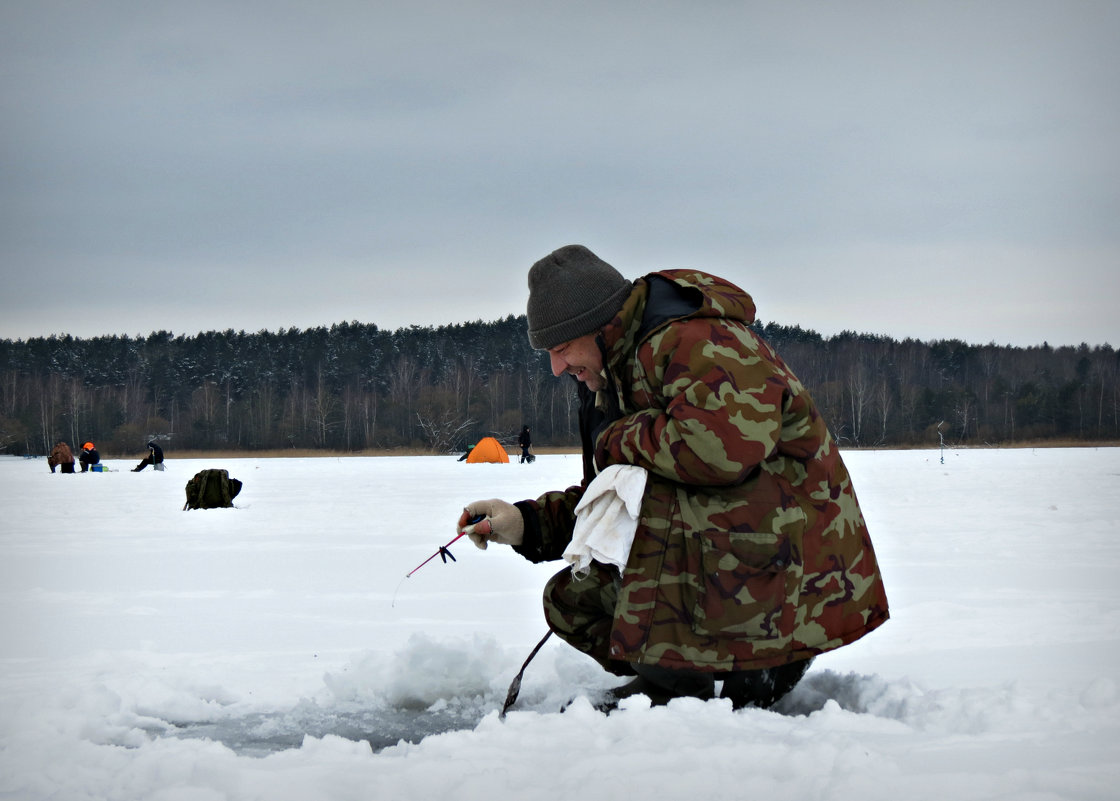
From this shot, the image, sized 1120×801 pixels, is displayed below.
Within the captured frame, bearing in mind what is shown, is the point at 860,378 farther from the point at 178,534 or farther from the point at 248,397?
the point at 178,534

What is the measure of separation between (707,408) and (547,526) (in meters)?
0.76

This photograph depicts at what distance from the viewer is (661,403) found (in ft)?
7.08

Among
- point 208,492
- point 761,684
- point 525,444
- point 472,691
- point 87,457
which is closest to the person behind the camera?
point 761,684

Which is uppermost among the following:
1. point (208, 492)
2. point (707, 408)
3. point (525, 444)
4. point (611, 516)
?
point (707, 408)

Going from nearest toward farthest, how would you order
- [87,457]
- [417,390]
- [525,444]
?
1. [87,457]
2. [525,444]
3. [417,390]

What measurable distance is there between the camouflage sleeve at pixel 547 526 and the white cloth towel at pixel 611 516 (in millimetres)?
349

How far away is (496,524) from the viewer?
2.48 m

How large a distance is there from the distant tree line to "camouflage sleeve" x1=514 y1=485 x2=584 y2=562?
47882 mm

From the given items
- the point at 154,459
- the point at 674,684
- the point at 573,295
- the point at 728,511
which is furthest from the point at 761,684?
the point at 154,459

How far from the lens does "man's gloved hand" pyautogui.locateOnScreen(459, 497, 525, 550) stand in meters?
2.48

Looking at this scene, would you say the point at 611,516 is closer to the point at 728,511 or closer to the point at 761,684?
the point at 728,511

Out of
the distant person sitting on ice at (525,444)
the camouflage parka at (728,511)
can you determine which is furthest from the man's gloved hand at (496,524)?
the distant person sitting on ice at (525,444)

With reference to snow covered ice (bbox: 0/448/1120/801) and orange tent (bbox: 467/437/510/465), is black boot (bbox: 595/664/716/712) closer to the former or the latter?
snow covered ice (bbox: 0/448/1120/801)

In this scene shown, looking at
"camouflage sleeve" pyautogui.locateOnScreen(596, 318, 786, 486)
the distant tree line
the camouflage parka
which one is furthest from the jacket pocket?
the distant tree line
